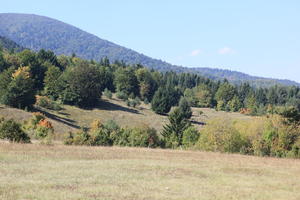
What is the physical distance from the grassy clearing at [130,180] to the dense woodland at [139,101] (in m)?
15.7

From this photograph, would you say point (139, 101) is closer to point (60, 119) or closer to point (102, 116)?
point (102, 116)

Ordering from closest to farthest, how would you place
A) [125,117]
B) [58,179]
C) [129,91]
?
[58,179], [125,117], [129,91]

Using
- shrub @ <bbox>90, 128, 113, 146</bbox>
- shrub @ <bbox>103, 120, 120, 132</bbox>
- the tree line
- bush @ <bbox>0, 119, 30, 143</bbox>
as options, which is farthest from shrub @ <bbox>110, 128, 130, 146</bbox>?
the tree line

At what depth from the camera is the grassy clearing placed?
1605cm

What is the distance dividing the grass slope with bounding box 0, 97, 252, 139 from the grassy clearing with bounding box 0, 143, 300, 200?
4278 centimetres

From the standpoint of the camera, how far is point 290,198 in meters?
17.2

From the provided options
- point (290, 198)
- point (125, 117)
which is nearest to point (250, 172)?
→ point (290, 198)

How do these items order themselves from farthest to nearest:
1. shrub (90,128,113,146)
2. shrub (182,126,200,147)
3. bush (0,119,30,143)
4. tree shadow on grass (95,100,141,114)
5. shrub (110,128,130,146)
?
tree shadow on grass (95,100,141,114)
shrub (182,126,200,147)
shrub (110,128,130,146)
shrub (90,128,113,146)
bush (0,119,30,143)

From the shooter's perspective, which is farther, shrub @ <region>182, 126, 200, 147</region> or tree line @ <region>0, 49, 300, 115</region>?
tree line @ <region>0, 49, 300, 115</region>

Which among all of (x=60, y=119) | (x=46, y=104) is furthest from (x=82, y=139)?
(x=46, y=104)

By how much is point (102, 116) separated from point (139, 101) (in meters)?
24.1

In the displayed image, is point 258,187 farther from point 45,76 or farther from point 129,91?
point 129,91

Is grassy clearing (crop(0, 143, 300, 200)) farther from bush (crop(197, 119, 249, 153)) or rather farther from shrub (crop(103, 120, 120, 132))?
shrub (crop(103, 120, 120, 132))

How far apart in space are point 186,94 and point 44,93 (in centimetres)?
7575
